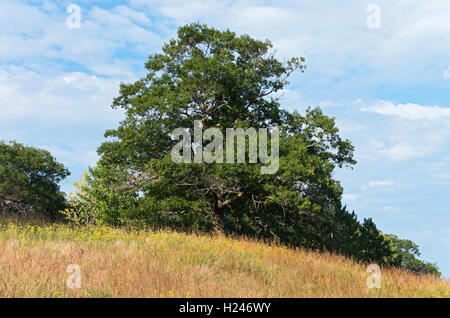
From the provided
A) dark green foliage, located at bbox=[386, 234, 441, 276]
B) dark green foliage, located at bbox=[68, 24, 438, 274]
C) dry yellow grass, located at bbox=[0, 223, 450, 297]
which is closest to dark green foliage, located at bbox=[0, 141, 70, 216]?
dark green foliage, located at bbox=[68, 24, 438, 274]

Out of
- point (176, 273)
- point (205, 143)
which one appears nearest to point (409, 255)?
point (205, 143)

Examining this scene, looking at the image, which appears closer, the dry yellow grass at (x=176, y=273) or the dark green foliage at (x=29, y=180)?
the dry yellow grass at (x=176, y=273)

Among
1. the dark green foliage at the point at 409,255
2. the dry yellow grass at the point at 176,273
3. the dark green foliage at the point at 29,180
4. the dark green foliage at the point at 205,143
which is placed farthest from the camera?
the dark green foliage at the point at 409,255

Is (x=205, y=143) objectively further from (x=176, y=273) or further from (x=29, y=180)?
(x=29, y=180)

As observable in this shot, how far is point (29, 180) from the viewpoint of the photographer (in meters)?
34.7

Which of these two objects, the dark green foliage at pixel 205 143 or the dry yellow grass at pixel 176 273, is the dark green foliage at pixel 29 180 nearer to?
the dark green foliage at pixel 205 143

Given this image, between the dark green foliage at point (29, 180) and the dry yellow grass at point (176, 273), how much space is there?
2261 centimetres

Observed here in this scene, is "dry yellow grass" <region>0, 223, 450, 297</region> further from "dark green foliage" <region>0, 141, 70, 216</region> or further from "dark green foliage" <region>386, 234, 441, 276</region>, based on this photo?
"dark green foliage" <region>386, 234, 441, 276</region>

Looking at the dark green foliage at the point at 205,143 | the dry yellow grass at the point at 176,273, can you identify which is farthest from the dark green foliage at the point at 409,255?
the dry yellow grass at the point at 176,273

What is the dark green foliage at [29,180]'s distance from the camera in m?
33.2

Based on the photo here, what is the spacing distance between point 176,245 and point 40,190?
25988mm

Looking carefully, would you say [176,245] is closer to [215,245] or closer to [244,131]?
[215,245]
